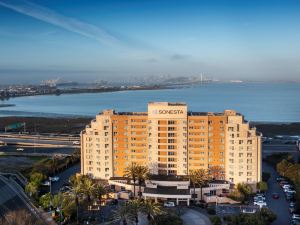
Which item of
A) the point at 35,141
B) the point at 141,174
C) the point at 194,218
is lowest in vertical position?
the point at 194,218

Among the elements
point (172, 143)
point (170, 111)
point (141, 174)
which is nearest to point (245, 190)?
point (172, 143)

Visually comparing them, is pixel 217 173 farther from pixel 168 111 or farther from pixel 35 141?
pixel 35 141

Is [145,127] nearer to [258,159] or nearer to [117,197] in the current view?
[117,197]

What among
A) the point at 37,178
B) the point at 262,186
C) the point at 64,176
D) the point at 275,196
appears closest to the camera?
the point at 275,196

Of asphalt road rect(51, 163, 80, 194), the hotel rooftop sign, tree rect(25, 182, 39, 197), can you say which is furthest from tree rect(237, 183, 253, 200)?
tree rect(25, 182, 39, 197)

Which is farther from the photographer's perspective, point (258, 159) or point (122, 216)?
point (258, 159)

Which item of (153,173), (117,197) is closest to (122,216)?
(117,197)
